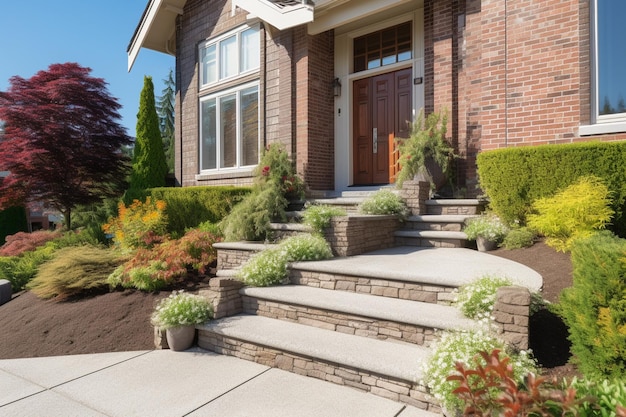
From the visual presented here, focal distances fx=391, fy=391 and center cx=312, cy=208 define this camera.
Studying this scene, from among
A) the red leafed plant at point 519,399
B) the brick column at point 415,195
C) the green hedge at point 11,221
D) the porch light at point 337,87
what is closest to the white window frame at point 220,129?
the porch light at point 337,87

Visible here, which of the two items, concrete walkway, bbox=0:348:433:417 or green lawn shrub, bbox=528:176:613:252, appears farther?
green lawn shrub, bbox=528:176:613:252

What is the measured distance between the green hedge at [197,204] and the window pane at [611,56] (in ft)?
18.1

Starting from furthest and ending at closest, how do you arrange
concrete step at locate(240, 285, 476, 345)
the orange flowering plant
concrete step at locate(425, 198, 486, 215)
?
the orange flowering plant → concrete step at locate(425, 198, 486, 215) → concrete step at locate(240, 285, 476, 345)

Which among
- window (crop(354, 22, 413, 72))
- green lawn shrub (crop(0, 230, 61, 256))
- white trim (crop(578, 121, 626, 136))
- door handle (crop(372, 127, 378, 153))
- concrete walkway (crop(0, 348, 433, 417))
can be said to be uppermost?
window (crop(354, 22, 413, 72))

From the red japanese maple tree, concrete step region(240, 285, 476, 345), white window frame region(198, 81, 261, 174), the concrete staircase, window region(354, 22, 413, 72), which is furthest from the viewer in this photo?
the red japanese maple tree

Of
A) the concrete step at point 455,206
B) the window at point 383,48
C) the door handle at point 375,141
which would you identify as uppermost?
the window at point 383,48

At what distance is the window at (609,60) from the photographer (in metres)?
4.80

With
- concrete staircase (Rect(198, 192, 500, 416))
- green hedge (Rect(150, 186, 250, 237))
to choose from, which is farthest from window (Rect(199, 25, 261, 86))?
concrete staircase (Rect(198, 192, 500, 416))

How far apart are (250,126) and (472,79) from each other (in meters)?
4.75

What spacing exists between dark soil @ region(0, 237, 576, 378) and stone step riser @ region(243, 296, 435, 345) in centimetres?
85

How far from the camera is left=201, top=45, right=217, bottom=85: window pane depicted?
942 centimetres

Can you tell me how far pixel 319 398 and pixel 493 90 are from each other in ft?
16.1

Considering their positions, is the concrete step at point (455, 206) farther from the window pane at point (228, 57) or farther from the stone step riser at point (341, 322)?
the window pane at point (228, 57)

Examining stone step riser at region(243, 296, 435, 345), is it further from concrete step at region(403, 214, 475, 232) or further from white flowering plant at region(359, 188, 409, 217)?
concrete step at region(403, 214, 475, 232)
